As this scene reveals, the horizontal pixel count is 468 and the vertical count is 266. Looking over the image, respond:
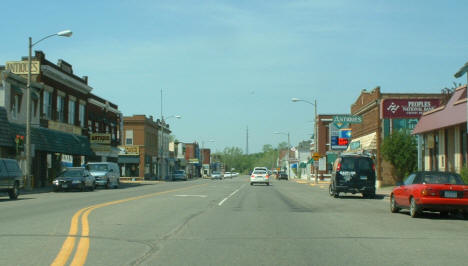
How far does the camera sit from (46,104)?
4481 centimetres

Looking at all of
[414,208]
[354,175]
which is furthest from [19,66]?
[414,208]

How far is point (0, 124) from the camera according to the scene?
3547 cm

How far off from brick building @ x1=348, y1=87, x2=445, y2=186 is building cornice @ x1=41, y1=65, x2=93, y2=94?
2601 cm

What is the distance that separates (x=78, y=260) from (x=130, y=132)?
2941 inches

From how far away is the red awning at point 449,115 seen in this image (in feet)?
89.7

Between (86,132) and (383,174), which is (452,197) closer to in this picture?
(383,174)

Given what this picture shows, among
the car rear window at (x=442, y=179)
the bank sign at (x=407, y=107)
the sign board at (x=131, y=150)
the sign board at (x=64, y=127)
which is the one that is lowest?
the car rear window at (x=442, y=179)

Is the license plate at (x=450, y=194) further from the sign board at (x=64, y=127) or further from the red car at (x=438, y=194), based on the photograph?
the sign board at (x=64, y=127)

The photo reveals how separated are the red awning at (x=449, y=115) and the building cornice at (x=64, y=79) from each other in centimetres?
2857

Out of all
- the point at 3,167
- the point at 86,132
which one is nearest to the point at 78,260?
the point at 3,167

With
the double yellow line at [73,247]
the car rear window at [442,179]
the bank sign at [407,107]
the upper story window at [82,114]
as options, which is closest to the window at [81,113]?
the upper story window at [82,114]

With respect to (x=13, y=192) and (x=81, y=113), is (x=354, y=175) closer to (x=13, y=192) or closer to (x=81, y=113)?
(x=13, y=192)

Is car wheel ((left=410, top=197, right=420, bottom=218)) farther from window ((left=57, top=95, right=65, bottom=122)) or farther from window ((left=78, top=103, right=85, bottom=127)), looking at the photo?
window ((left=78, top=103, right=85, bottom=127))

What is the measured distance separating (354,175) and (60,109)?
1134 inches
